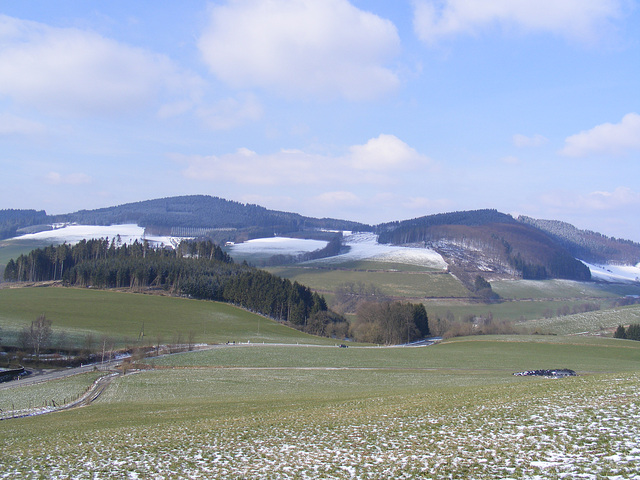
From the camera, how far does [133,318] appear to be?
9838 centimetres

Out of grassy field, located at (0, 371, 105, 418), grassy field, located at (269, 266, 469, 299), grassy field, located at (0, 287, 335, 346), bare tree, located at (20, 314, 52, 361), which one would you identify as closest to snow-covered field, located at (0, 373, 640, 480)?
grassy field, located at (0, 371, 105, 418)

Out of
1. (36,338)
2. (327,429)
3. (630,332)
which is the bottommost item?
(36,338)

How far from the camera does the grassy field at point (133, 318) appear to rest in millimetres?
83312

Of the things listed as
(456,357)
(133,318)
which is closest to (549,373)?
(456,357)

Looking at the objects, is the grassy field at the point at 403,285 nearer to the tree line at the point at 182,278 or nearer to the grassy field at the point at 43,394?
the tree line at the point at 182,278

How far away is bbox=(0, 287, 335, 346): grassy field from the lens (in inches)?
3280

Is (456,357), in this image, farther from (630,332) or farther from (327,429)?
(630,332)

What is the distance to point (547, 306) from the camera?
7126 inches

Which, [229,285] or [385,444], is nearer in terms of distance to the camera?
[385,444]

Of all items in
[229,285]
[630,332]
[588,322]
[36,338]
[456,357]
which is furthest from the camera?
[229,285]

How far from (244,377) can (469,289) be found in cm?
15946

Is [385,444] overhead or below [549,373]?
overhead

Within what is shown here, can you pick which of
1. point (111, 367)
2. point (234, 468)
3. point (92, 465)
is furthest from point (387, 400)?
point (111, 367)

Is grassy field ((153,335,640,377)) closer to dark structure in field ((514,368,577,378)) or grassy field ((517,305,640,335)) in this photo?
dark structure in field ((514,368,577,378))
